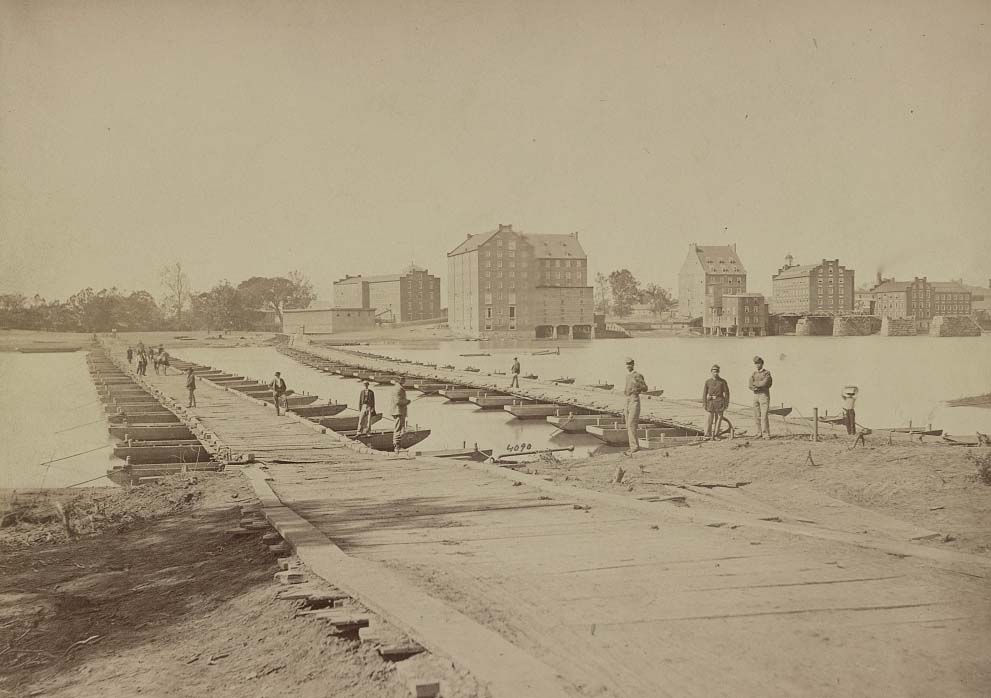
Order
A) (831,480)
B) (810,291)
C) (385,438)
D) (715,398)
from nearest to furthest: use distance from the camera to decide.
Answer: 1. (831,480)
2. (715,398)
3. (385,438)
4. (810,291)

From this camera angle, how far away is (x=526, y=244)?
44.0 m

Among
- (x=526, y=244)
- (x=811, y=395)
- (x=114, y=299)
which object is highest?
(x=526, y=244)

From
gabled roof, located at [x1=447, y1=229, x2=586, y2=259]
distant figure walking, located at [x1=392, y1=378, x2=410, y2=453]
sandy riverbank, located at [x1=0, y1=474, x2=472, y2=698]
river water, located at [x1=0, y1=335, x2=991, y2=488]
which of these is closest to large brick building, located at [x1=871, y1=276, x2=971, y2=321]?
river water, located at [x1=0, y1=335, x2=991, y2=488]

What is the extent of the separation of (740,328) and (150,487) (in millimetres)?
48969

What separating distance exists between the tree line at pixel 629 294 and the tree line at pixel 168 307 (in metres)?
48.4

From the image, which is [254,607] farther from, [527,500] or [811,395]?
[811,395]

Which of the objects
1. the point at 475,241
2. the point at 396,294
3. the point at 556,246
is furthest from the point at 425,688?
the point at 396,294

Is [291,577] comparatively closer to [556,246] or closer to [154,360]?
[154,360]

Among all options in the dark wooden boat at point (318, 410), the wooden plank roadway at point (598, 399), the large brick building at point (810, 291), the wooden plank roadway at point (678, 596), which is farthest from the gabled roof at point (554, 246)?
the wooden plank roadway at point (678, 596)

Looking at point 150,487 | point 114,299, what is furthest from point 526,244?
→ point 150,487

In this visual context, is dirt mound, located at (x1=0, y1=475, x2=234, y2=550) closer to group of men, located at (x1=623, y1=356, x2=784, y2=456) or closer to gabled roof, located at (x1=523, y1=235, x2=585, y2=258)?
group of men, located at (x1=623, y1=356, x2=784, y2=456)

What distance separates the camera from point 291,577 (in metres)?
5.96

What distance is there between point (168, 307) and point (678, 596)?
4698cm

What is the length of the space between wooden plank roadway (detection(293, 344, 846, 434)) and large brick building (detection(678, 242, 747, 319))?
573 cm
